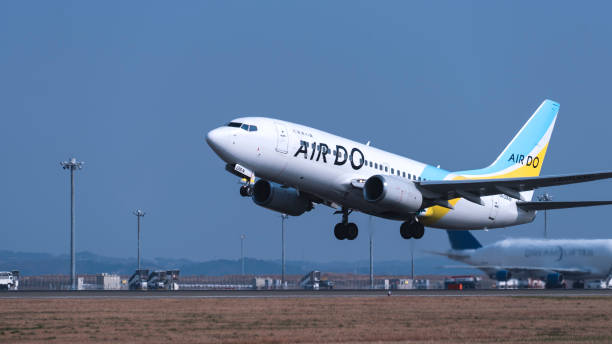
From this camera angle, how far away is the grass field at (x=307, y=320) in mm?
33906

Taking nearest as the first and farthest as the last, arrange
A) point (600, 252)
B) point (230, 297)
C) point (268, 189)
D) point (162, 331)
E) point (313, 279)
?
point (162, 331) → point (268, 189) → point (230, 297) → point (600, 252) → point (313, 279)

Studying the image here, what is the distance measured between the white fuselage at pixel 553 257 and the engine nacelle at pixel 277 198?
40.9 metres

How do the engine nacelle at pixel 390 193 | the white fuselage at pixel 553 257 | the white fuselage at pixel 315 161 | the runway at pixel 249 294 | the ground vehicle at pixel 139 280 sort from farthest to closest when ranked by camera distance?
the ground vehicle at pixel 139 280 → the white fuselage at pixel 553 257 → the runway at pixel 249 294 → the engine nacelle at pixel 390 193 → the white fuselage at pixel 315 161

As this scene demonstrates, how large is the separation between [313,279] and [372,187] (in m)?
64.5

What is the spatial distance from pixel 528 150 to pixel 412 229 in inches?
543

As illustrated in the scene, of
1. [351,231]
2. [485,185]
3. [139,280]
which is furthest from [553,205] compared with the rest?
[139,280]

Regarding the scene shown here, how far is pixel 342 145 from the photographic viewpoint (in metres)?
49.0

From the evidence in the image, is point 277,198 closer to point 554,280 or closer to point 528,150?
point 528,150

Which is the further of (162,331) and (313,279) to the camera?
(313,279)

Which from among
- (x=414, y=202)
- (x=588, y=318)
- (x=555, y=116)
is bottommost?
(x=588, y=318)

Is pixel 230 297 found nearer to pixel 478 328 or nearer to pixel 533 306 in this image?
pixel 533 306

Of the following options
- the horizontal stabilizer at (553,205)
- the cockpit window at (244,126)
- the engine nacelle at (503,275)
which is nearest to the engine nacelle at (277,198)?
the cockpit window at (244,126)

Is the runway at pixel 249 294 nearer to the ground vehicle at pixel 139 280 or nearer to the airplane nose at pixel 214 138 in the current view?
the airplane nose at pixel 214 138

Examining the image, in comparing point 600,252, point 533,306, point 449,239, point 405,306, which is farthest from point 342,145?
point 449,239
